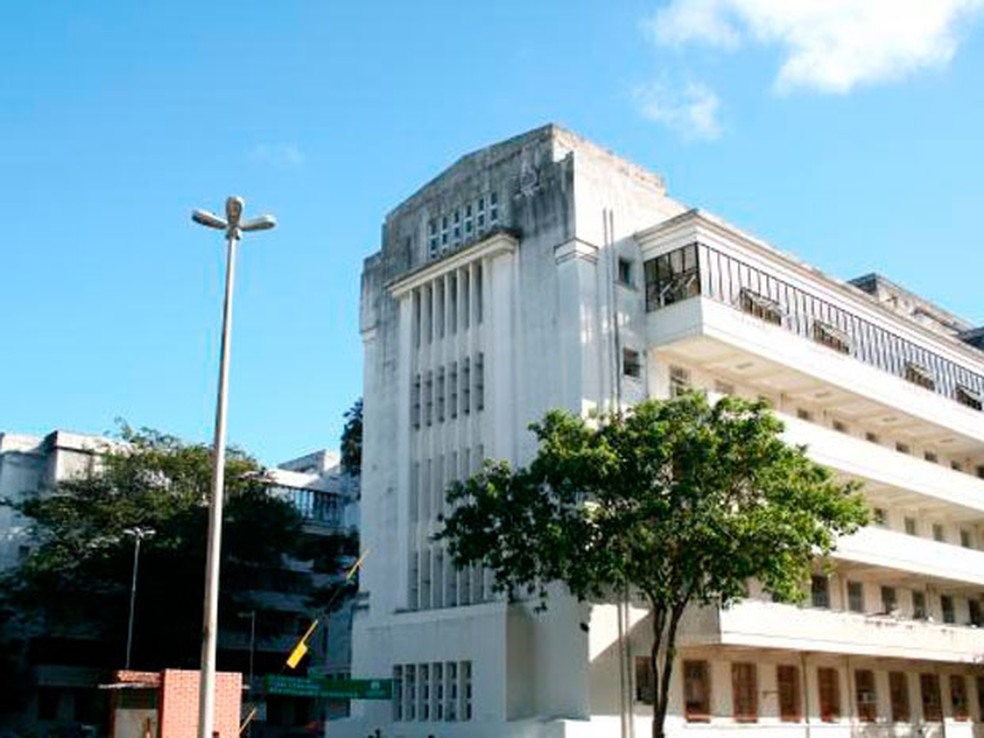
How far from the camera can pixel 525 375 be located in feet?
111

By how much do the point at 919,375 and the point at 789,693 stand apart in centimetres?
1400

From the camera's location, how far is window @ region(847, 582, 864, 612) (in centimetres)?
3869

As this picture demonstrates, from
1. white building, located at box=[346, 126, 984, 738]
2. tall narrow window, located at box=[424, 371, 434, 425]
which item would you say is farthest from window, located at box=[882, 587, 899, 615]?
tall narrow window, located at box=[424, 371, 434, 425]

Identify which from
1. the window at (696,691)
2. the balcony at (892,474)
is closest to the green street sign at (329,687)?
the window at (696,691)

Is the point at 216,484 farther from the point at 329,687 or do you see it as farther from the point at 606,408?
the point at 606,408

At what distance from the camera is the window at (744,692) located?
33.2 m

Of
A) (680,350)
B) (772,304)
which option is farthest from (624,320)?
(772,304)

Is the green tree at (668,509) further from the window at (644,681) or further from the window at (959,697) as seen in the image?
the window at (959,697)

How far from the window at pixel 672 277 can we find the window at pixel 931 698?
58.3 feet

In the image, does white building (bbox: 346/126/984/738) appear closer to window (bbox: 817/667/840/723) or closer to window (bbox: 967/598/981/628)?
window (bbox: 817/667/840/723)

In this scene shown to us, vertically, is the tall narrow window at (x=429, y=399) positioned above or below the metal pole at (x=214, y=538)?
above

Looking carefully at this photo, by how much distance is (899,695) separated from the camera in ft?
129

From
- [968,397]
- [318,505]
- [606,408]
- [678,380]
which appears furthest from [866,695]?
[318,505]

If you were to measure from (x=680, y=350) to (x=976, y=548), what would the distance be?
20.5 metres
